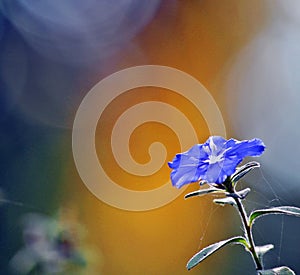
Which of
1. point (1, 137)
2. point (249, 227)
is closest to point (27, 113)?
point (1, 137)

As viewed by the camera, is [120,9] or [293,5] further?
[120,9]

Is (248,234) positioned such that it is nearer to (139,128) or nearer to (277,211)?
(277,211)

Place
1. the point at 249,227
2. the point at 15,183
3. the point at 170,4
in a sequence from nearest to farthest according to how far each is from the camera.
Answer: the point at 249,227
the point at 15,183
the point at 170,4

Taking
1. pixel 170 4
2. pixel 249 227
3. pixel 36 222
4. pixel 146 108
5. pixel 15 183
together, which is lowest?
pixel 249 227

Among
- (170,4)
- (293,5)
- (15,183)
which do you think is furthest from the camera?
(170,4)

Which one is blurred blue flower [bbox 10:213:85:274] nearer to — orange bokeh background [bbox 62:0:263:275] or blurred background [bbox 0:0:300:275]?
blurred background [bbox 0:0:300:275]

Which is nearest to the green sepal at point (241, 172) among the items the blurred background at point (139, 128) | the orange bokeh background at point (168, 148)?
the blurred background at point (139, 128)

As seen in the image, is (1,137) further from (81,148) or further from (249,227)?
(249,227)
